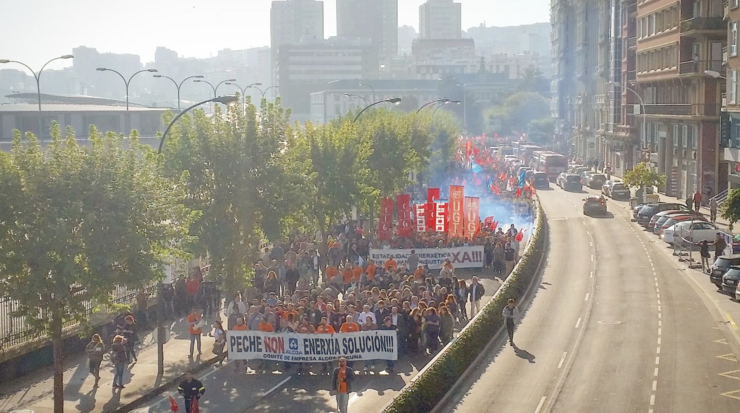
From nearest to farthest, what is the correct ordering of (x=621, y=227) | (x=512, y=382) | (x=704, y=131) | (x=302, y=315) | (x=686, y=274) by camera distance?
(x=512, y=382), (x=302, y=315), (x=686, y=274), (x=621, y=227), (x=704, y=131)

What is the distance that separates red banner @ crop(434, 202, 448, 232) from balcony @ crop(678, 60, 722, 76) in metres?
27.7

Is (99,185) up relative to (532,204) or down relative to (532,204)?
up

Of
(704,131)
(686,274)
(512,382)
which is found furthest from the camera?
(704,131)

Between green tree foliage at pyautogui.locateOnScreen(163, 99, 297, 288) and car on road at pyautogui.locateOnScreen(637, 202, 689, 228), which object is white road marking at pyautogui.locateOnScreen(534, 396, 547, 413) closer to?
green tree foliage at pyautogui.locateOnScreen(163, 99, 297, 288)

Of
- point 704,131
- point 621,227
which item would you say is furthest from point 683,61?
point 621,227

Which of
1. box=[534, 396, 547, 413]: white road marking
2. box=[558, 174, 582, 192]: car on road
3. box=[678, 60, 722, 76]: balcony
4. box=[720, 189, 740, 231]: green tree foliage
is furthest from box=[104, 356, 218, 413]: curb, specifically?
box=[558, 174, 582, 192]: car on road

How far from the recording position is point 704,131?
211 feet

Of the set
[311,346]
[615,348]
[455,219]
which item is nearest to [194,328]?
[311,346]

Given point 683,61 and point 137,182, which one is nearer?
point 137,182

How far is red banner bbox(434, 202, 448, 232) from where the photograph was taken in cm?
4259

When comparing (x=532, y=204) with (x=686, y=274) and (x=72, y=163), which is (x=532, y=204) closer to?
(x=686, y=274)

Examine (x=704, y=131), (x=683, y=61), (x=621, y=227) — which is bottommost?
(x=621, y=227)

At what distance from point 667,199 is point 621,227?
52.9ft

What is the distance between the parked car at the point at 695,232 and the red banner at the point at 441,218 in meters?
11.1
